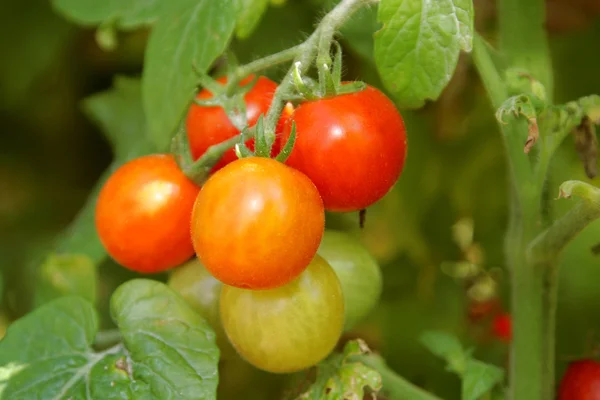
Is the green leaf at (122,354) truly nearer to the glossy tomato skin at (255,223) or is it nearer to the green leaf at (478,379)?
the glossy tomato skin at (255,223)

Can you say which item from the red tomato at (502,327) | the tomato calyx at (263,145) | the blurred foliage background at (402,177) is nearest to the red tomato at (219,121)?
the tomato calyx at (263,145)

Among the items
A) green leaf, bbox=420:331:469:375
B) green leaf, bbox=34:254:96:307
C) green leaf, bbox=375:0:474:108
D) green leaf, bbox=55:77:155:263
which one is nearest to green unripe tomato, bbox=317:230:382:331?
green leaf, bbox=420:331:469:375

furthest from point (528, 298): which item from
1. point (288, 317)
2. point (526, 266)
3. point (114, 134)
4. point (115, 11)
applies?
point (114, 134)

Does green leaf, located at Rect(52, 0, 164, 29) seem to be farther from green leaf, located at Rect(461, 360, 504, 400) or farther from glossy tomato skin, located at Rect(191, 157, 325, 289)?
green leaf, located at Rect(461, 360, 504, 400)

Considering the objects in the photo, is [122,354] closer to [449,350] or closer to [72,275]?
[72,275]

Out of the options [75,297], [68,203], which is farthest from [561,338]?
[68,203]

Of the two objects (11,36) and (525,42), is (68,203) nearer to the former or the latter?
(11,36)
